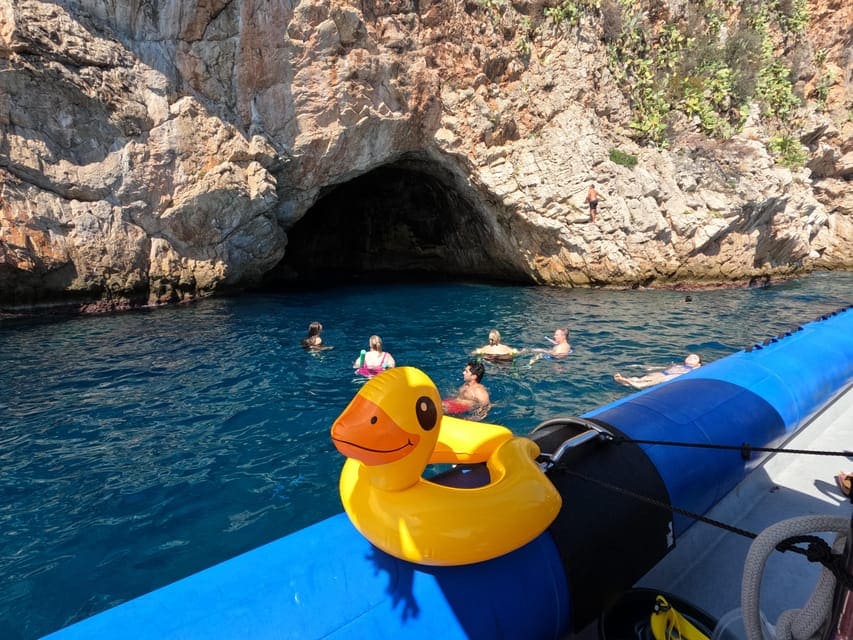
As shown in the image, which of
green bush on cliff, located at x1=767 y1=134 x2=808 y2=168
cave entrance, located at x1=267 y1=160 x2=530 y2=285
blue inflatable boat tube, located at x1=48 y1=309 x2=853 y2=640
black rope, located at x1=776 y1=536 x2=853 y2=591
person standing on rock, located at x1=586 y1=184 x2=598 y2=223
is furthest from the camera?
cave entrance, located at x1=267 y1=160 x2=530 y2=285

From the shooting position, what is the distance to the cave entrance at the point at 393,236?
794 inches

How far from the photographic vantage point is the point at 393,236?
77.8 feet

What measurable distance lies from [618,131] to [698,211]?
3972 mm

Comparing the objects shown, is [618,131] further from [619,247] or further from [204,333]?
[204,333]

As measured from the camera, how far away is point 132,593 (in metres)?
3.19

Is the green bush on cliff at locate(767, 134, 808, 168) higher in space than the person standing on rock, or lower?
higher

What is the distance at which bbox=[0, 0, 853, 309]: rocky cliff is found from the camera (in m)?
11.5

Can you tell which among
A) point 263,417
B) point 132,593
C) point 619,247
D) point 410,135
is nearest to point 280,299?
point 410,135

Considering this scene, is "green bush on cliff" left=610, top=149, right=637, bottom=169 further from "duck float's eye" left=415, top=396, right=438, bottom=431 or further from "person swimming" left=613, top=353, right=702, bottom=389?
"duck float's eye" left=415, top=396, right=438, bottom=431

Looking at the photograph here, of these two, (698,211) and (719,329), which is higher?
(698,211)

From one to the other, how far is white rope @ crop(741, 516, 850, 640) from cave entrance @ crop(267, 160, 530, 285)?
17932 mm

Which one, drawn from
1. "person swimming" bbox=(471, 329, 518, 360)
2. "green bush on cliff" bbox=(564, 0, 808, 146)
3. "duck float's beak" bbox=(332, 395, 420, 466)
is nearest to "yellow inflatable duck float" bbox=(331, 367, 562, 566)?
"duck float's beak" bbox=(332, 395, 420, 466)

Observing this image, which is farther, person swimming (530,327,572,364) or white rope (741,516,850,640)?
person swimming (530,327,572,364)

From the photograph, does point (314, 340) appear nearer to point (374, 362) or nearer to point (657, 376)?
point (374, 362)
